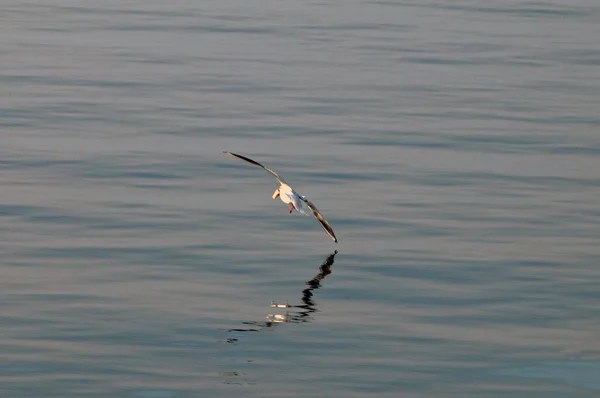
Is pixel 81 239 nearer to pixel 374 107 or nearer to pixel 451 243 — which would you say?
pixel 451 243

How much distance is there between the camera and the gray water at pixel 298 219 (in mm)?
9625

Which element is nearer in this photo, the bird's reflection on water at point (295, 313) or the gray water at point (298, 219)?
the gray water at point (298, 219)

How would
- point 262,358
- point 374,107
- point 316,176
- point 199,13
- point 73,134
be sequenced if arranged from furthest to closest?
1. point 199,13
2. point 374,107
3. point 73,134
4. point 316,176
5. point 262,358

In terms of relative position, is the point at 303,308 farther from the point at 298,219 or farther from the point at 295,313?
the point at 298,219

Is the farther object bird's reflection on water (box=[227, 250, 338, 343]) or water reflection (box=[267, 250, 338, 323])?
water reflection (box=[267, 250, 338, 323])

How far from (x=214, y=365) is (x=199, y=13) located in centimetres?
2082

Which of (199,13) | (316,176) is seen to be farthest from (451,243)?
(199,13)

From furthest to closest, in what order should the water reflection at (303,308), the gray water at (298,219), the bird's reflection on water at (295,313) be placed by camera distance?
the water reflection at (303,308), the bird's reflection on water at (295,313), the gray water at (298,219)

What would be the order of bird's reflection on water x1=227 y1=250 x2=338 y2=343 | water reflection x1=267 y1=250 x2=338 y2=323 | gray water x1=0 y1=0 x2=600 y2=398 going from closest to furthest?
gray water x1=0 y1=0 x2=600 y2=398
bird's reflection on water x1=227 y1=250 x2=338 y2=343
water reflection x1=267 y1=250 x2=338 y2=323

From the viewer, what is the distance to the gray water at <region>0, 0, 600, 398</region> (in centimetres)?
962

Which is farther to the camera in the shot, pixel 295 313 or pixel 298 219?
pixel 298 219

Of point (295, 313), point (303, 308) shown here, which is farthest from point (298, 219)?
point (295, 313)

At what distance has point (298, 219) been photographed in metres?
13.8

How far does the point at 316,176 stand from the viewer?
605 inches
